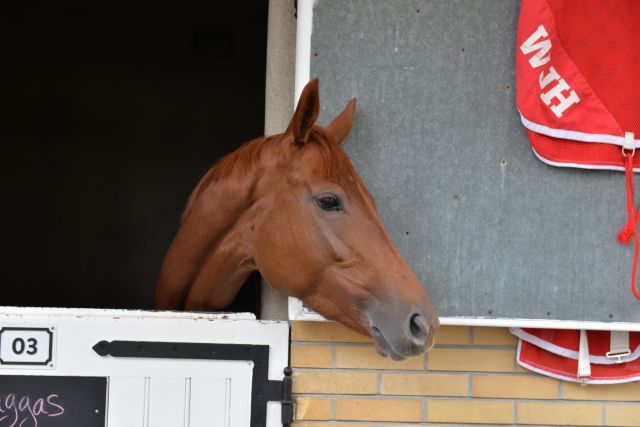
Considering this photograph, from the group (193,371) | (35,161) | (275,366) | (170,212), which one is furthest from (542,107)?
(35,161)

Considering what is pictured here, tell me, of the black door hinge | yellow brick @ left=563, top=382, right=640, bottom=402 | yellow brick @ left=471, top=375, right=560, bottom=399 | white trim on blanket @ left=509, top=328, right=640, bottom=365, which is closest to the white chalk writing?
the black door hinge

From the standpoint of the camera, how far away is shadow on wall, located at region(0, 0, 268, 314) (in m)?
4.46

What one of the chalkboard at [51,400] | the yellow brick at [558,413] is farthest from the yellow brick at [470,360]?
the chalkboard at [51,400]

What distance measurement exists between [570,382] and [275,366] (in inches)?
33.0

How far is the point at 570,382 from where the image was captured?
79.7 inches

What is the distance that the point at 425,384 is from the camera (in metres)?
2.00

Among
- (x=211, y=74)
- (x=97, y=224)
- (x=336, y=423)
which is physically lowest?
(x=336, y=423)

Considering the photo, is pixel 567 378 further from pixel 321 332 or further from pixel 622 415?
pixel 321 332

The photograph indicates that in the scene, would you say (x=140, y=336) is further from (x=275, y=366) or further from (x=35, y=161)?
(x=35, y=161)

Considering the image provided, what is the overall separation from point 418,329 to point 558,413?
2.32ft

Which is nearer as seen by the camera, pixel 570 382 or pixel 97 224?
pixel 570 382

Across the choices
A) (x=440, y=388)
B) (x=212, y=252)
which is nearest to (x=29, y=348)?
(x=212, y=252)

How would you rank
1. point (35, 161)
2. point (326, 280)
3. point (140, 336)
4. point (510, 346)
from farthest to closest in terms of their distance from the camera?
point (35, 161)
point (510, 346)
point (140, 336)
point (326, 280)

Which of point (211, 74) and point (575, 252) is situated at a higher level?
point (211, 74)
